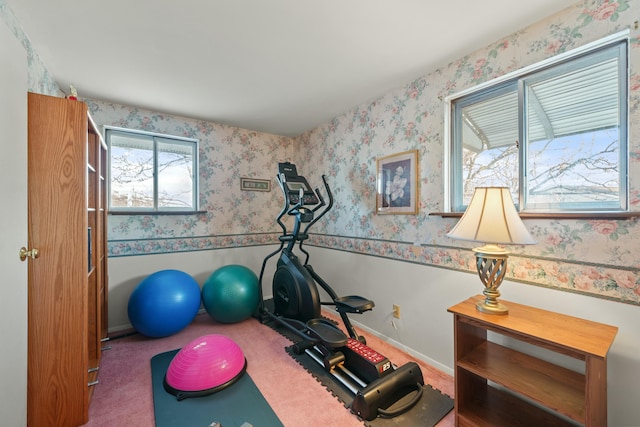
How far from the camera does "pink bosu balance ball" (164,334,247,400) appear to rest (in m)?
1.77

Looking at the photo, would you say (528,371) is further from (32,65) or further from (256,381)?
(32,65)

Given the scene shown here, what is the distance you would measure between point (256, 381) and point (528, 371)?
1.71 meters

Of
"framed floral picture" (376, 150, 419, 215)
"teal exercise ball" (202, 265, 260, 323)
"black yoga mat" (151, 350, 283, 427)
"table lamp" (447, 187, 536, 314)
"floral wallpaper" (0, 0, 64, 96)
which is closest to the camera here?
"table lamp" (447, 187, 536, 314)

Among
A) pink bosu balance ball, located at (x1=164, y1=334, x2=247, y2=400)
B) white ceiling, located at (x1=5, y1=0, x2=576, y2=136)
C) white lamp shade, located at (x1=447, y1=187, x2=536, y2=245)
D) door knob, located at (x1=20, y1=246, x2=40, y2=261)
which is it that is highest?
white ceiling, located at (x1=5, y1=0, x2=576, y2=136)

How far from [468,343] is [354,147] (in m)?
2.06

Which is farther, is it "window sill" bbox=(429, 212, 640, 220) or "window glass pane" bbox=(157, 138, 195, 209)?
"window glass pane" bbox=(157, 138, 195, 209)

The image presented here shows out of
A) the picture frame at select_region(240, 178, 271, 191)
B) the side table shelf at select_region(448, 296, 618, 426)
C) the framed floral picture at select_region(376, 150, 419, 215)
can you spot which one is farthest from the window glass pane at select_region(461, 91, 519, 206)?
the picture frame at select_region(240, 178, 271, 191)

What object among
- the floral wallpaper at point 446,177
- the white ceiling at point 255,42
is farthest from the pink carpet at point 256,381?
the white ceiling at point 255,42

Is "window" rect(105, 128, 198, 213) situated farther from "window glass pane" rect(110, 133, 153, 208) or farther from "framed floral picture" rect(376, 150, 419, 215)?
"framed floral picture" rect(376, 150, 419, 215)

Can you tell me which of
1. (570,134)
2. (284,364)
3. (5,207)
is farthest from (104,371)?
(570,134)

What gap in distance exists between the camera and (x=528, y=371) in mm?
1405

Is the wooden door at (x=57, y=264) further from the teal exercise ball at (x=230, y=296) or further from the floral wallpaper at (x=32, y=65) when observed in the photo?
the teal exercise ball at (x=230, y=296)

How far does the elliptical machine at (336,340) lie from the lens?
1.62 metres

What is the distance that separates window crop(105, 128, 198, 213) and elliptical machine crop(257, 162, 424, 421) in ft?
4.31
